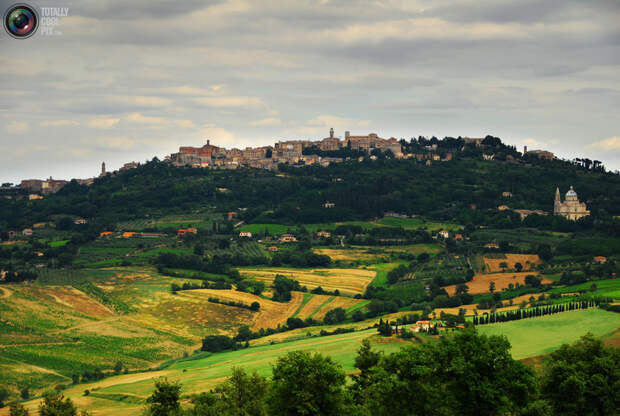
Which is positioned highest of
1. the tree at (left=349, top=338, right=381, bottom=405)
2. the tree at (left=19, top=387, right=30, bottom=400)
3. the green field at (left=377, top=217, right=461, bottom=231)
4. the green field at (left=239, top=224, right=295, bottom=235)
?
the green field at (left=377, top=217, right=461, bottom=231)

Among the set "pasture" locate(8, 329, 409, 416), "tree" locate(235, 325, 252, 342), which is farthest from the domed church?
"pasture" locate(8, 329, 409, 416)

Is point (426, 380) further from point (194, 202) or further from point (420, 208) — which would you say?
point (194, 202)

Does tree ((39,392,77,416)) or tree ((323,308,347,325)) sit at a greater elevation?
tree ((39,392,77,416))

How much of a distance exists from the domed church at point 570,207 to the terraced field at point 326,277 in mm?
39437

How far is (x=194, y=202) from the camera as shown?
113438 millimetres

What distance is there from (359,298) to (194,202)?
5462 centimetres

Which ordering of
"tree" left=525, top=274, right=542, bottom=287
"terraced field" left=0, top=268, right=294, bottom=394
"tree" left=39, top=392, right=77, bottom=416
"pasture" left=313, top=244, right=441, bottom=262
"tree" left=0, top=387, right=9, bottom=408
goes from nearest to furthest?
1. "tree" left=39, top=392, right=77, bottom=416
2. "tree" left=0, top=387, right=9, bottom=408
3. "terraced field" left=0, top=268, right=294, bottom=394
4. "tree" left=525, top=274, right=542, bottom=287
5. "pasture" left=313, top=244, right=441, bottom=262

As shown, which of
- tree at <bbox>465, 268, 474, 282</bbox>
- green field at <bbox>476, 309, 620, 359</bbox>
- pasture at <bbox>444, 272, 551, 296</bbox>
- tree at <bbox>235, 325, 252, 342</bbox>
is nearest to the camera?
green field at <bbox>476, 309, 620, 359</bbox>

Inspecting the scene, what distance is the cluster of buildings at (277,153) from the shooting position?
142875mm

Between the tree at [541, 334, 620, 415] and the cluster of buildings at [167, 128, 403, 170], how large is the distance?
384 ft

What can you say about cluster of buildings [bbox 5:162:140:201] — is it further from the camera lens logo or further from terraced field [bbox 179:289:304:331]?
the camera lens logo

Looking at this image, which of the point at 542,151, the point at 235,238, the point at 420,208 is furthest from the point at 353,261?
the point at 542,151

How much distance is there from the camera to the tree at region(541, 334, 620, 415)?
23094mm

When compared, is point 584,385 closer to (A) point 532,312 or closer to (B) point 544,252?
(A) point 532,312
